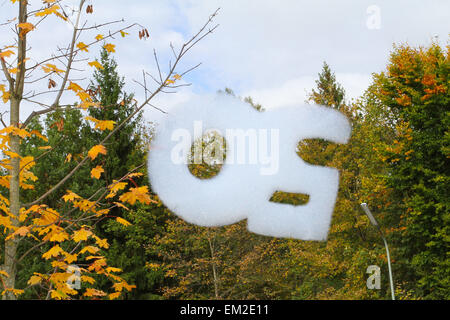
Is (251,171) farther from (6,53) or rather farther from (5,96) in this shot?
(6,53)

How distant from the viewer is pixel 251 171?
16.8 meters

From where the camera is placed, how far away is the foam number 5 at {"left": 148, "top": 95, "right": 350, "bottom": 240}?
55.0ft

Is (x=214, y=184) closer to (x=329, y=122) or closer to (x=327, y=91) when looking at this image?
(x=329, y=122)

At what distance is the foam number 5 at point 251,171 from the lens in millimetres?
16766

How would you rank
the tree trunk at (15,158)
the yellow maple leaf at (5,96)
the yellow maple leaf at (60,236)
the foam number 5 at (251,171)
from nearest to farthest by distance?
the yellow maple leaf at (60,236) < the tree trunk at (15,158) < the yellow maple leaf at (5,96) < the foam number 5 at (251,171)

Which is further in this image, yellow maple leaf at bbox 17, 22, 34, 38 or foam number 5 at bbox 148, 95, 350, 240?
foam number 5 at bbox 148, 95, 350, 240

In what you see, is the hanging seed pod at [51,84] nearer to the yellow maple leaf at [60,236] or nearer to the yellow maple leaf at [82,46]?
the yellow maple leaf at [82,46]

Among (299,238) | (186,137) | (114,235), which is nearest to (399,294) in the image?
(299,238)

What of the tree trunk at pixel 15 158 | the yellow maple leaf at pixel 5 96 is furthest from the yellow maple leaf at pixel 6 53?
the yellow maple leaf at pixel 5 96

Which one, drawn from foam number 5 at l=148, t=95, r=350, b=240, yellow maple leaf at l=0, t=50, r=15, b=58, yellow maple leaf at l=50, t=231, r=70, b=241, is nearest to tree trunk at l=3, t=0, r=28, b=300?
yellow maple leaf at l=0, t=50, r=15, b=58

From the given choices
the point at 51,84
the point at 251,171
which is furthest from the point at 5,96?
the point at 251,171

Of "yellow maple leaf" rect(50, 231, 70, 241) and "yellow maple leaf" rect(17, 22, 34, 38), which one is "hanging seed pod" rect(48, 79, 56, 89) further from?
"yellow maple leaf" rect(50, 231, 70, 241)

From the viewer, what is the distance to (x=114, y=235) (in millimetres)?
17766

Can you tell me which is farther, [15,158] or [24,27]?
[15,158]
